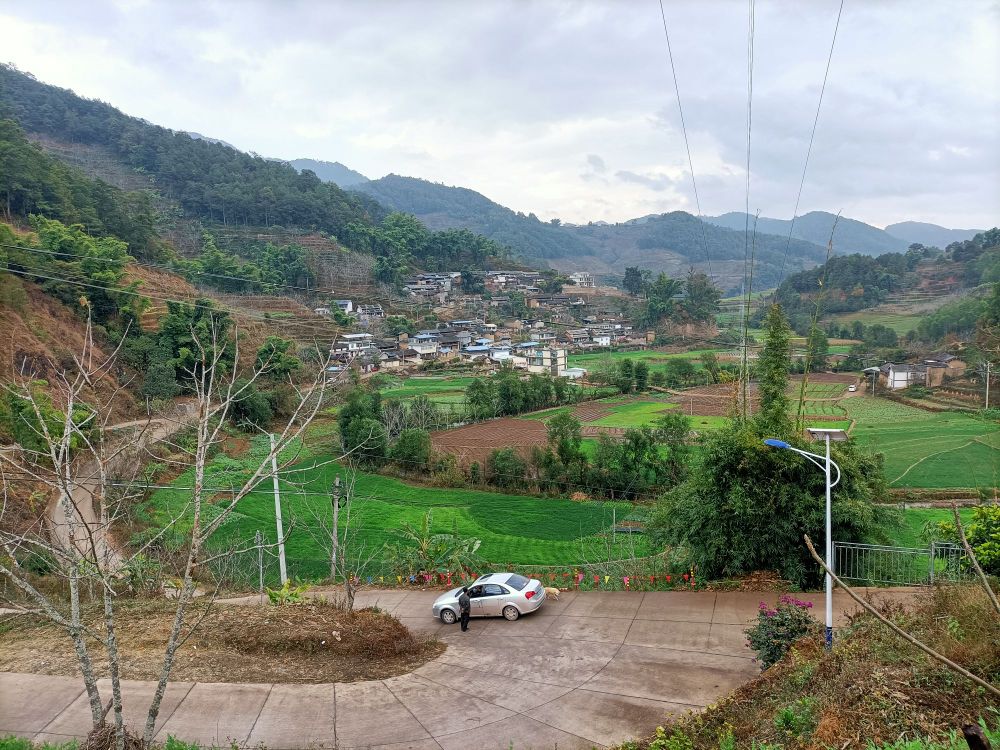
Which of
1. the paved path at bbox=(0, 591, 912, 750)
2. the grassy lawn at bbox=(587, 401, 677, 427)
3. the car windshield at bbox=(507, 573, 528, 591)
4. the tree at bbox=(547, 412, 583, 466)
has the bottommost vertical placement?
the grassy lawn at bbox=(587, 401, 677, 427)

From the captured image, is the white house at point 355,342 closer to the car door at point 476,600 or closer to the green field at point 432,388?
the green field at point 432,388

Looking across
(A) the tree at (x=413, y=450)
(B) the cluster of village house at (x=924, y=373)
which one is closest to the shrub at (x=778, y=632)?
(A) the tree at (x=413, y=450)

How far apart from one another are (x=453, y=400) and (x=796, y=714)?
1571 inches

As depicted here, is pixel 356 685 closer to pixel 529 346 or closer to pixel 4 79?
pixel 529 346

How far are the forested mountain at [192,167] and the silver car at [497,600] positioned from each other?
7831 centimetres

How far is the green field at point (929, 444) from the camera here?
1070 inches

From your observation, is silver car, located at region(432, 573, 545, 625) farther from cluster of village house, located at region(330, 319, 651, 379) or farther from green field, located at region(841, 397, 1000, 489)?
cluster of village house, located at region(330, 319, 651, 379)

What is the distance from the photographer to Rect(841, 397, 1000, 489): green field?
89.2 ft

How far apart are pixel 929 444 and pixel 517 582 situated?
29.3m

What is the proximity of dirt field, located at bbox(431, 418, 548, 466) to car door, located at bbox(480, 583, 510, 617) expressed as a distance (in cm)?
1839

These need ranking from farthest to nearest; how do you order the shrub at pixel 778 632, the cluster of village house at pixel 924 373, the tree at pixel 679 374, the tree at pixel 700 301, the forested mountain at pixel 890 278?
the tree at pixel 700 301 < the forested mountain at pixel 890 278 < the tree at pixel 679 374 < the cluster of village house at pixel 924 373 < the shrub at pixel 778 632

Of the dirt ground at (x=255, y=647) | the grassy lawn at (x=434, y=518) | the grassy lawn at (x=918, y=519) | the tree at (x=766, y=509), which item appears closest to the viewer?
the dirt ground at (x=255, y=647)

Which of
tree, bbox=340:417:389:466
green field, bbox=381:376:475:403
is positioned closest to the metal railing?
tree, bbox=340:417:389:466

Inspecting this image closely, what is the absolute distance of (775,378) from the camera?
1272 cm
